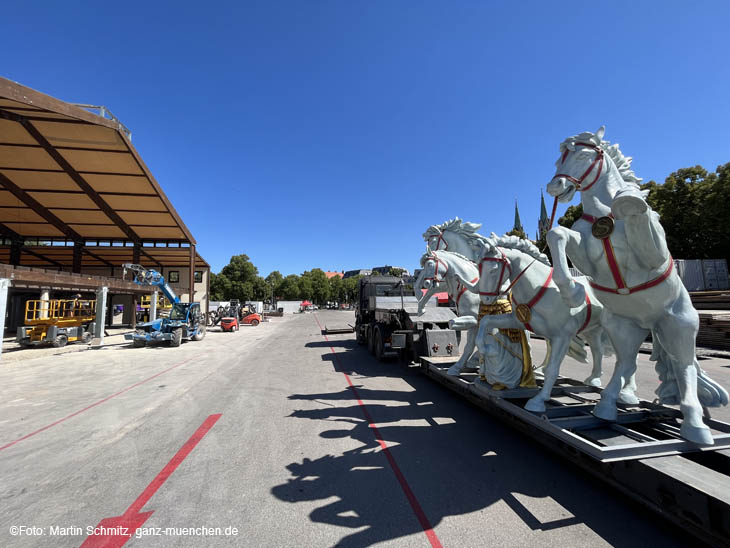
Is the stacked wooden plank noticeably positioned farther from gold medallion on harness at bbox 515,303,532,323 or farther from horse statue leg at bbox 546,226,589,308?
horse statue leg at bbox 546,226,589,308

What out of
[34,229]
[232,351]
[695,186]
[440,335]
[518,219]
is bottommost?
[232,351]

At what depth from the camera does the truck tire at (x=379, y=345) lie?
356 inches

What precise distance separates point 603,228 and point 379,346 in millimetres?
7358

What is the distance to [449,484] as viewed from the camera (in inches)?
116

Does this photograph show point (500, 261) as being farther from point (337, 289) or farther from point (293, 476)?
point (337, 289)

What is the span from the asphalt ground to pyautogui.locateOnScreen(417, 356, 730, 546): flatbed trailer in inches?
14.4

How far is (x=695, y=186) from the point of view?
21.8 m

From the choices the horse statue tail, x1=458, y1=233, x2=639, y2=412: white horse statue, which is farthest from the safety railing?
the horse statue tail

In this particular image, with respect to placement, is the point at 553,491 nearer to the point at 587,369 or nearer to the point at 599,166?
the point at 599,166

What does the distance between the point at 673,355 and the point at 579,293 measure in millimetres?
902

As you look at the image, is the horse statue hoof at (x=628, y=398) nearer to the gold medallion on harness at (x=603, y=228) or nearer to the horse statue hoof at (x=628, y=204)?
the gold medallion on harness at (x=603, y=228)

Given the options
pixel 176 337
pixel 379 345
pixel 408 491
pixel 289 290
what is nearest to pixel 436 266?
pixel 408 491

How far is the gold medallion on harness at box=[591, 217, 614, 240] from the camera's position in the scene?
2629 millimetres

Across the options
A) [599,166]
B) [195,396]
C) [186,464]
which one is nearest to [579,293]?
[599,166]
